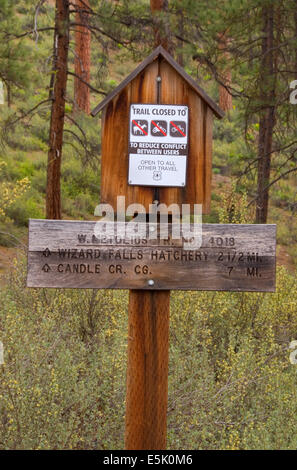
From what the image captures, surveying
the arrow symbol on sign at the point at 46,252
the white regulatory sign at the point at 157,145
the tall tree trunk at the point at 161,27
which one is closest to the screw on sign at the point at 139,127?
the white regulatory sign at the point at 157,145

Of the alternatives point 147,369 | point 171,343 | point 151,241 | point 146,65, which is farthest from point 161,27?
point 147,369

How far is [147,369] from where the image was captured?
3.91m

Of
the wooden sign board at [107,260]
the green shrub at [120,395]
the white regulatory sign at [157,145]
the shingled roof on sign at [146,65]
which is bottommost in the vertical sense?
the green shrub at [120,395]

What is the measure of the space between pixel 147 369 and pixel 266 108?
9.50 meters

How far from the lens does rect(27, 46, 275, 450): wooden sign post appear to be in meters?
3.79

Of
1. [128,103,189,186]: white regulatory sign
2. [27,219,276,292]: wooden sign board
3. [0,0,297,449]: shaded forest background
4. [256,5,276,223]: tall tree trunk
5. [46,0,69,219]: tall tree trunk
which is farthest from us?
[256,5,276,223]: tall tree trunk

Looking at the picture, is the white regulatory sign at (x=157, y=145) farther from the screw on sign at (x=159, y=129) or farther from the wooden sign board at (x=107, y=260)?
the wooden sign board at (x=107, y=260)

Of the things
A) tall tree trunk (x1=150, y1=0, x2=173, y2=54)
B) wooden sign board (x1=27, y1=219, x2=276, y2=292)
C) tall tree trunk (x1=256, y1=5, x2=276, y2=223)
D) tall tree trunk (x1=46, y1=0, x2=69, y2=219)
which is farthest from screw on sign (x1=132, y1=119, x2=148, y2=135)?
tall tree trunk (x1=256, y1=5, x2=276, y2=223)

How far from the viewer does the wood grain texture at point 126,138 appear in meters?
3.94

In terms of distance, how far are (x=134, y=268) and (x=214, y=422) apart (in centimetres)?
147

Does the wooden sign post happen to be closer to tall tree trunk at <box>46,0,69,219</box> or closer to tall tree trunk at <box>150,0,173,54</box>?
tall tree trunk at <box>150,0,173,54</box>

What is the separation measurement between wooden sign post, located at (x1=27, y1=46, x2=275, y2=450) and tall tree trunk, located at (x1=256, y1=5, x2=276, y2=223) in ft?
25.3

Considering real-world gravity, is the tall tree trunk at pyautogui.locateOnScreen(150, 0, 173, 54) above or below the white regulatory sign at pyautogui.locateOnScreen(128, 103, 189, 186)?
above
